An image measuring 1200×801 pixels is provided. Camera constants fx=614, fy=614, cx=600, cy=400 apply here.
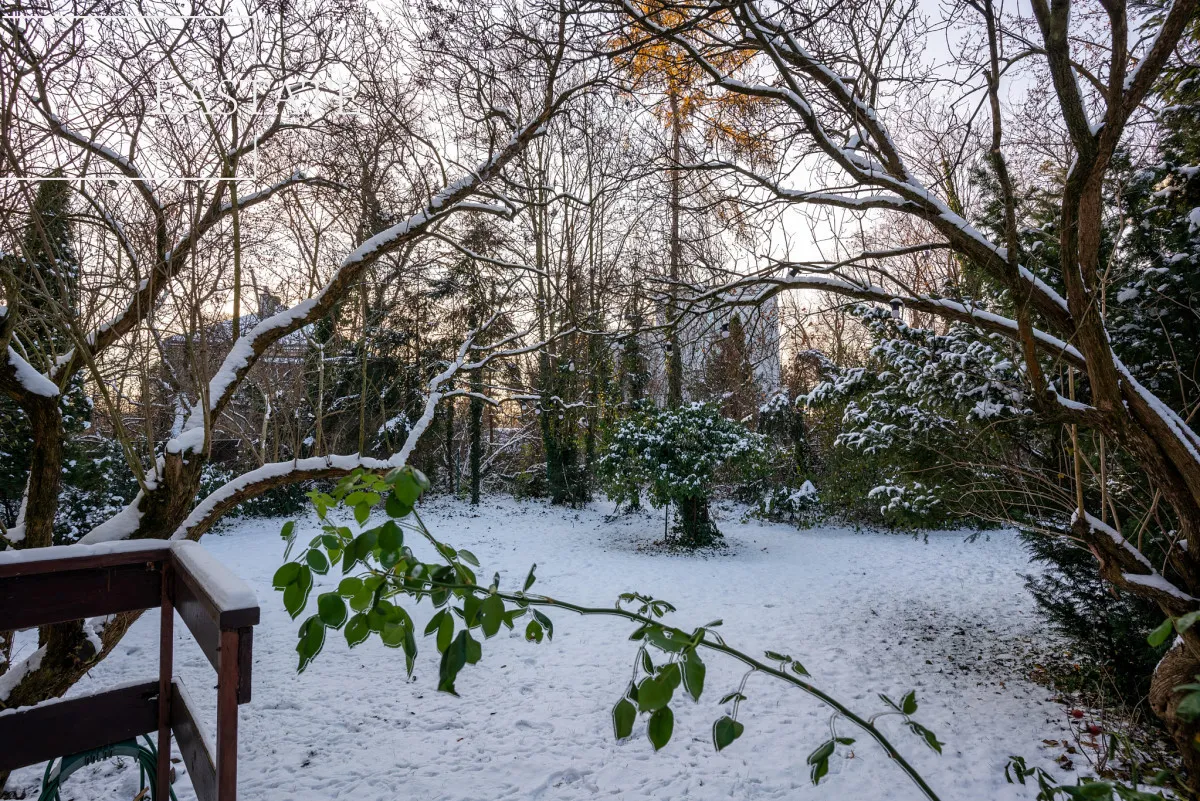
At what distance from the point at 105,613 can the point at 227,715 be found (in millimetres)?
865

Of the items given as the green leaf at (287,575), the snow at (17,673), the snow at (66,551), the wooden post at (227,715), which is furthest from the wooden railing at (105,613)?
the snow at (17,673)

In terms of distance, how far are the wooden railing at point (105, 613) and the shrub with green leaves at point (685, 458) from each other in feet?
23.8

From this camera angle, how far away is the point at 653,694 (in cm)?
52

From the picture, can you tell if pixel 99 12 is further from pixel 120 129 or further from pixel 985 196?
pixel 985 196

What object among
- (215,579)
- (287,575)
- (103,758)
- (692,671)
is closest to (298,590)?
(287,575)

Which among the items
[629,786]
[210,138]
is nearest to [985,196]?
[629,786]

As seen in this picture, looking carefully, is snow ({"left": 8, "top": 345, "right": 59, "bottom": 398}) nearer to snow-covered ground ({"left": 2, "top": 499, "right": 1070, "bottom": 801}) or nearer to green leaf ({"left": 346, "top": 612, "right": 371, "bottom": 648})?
snow-covered ground ({"left": 2, "top": 499, "right": 1070, "bottom": 801})

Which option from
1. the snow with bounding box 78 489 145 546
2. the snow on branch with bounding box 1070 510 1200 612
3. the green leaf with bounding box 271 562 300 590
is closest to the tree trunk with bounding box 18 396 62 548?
the snow with bounding box 78 489 145 546

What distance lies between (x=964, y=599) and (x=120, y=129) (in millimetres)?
7983

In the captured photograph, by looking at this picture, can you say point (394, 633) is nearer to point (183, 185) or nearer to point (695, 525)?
point (183, 185)

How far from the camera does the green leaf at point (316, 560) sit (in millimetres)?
546

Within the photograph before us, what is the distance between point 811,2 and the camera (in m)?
3.54

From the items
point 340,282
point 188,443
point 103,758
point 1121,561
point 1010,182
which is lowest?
point 103,758

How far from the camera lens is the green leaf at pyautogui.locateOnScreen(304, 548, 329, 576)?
55 centimetres
